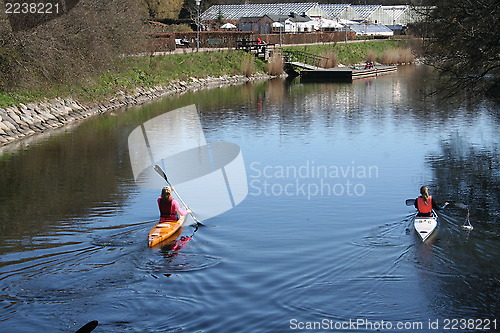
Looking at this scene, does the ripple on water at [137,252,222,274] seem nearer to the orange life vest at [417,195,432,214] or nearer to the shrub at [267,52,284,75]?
the orange life vest at [417,195,432,214]

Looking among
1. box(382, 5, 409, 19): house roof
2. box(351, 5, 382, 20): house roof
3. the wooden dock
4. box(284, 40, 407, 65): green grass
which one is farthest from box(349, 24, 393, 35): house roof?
the wooden dock

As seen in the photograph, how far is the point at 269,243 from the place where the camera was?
15.8 meters

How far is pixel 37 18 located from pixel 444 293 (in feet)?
81.7

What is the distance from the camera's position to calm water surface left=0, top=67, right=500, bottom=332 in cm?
1194

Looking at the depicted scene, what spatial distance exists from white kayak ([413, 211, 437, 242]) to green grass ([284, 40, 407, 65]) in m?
54.4

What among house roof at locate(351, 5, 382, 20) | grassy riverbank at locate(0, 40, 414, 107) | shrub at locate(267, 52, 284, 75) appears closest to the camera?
grassy riverbank at locate(0, 40, 414, 107)

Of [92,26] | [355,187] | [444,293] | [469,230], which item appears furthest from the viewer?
[92,26]

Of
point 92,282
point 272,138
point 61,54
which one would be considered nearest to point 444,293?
point 92,282

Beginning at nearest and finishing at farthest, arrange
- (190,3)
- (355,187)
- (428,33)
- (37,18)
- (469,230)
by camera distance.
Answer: (469,230) → (355,187) → (428,33) → (37,18) → (190,3)

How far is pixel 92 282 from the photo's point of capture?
13.1 metres

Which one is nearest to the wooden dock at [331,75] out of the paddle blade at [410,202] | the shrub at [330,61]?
the shrub at [330,61]

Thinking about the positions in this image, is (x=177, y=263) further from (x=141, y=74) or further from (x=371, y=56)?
(x=371, y=56)

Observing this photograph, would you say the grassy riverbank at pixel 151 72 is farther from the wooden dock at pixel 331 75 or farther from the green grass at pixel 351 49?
the wooden dock at pixel 331 75

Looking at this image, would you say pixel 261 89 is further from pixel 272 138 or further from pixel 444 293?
pixel 444 293
